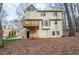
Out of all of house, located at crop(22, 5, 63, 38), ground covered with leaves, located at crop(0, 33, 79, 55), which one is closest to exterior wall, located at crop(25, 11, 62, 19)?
house, located at crop(22, 5, 63, 38)

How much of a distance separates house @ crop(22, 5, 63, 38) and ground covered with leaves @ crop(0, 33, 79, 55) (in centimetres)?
5

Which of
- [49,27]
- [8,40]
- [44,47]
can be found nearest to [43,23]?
[49,27]

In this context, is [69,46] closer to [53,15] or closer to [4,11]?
[53,15]

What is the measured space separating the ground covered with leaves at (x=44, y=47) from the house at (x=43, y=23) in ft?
0.17

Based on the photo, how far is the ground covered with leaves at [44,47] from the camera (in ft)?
9.84

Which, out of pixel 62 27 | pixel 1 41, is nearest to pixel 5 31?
pixel 1 41

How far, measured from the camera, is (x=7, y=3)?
119 inches

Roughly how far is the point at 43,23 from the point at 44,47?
0.21 metres

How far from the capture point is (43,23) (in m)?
3.04

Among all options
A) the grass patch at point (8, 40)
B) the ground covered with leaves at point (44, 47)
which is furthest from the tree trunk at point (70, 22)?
the grass patch at point (8, 40)

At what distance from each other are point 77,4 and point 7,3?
0.61 metres

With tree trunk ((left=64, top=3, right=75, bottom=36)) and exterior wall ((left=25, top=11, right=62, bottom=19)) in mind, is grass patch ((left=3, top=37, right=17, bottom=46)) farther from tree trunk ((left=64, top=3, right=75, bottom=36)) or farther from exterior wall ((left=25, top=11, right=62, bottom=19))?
tree trunk ((left=64, top=3, right=75, bottom=36))

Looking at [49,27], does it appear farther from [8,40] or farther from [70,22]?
[8,40]

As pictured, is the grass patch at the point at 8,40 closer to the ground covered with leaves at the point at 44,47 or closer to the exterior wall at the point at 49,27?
the ground covered with leaves at the point at 44,47
